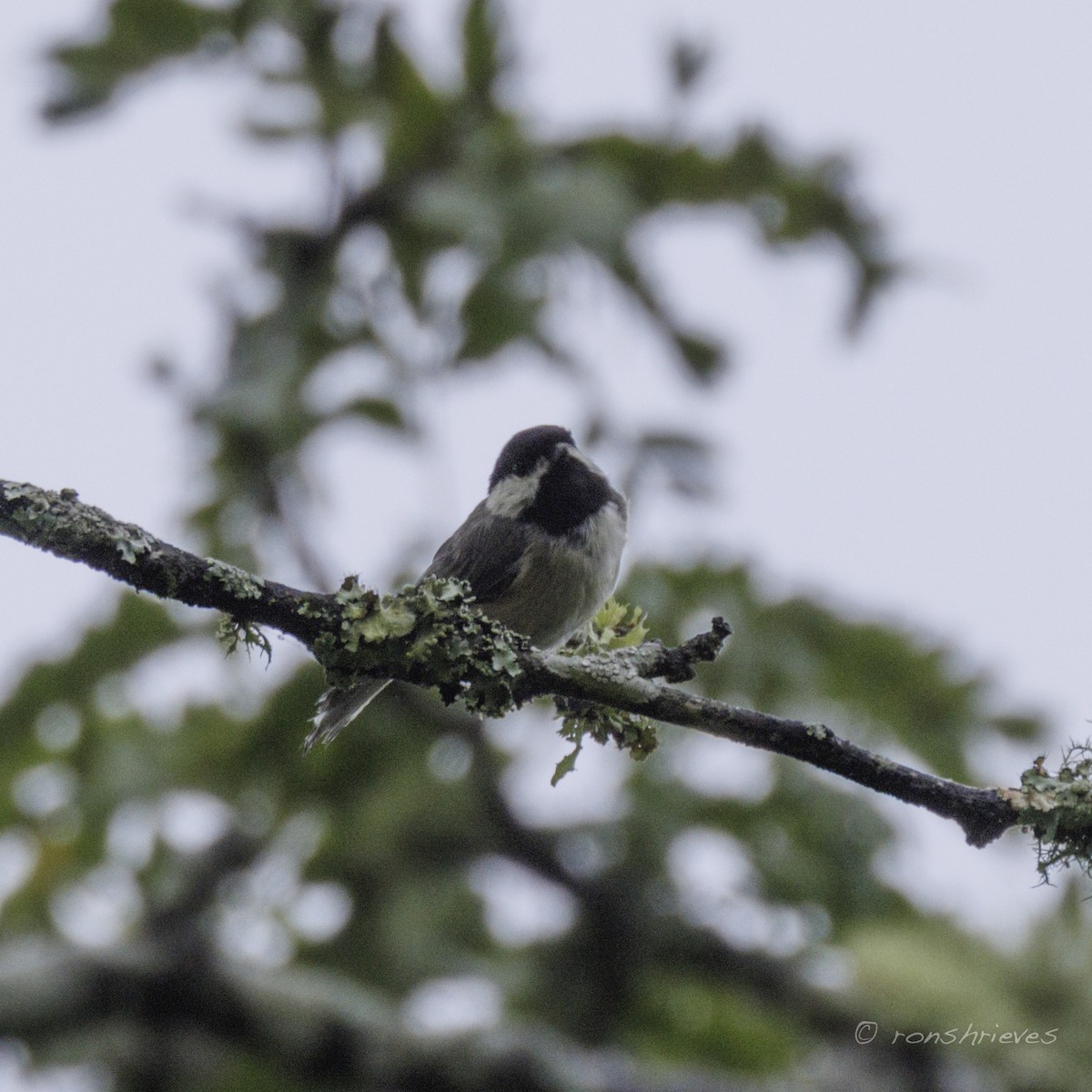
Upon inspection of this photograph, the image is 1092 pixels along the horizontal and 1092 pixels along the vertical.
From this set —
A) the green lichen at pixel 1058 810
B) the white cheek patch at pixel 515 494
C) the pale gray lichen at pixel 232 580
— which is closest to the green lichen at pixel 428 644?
the pale gray lichen at pixel 232 580

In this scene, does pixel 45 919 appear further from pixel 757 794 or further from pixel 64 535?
pixel 64 535

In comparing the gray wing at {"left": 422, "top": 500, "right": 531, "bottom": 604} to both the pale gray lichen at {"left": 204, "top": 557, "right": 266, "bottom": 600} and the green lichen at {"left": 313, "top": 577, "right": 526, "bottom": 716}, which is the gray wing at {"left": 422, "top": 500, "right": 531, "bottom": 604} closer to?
the green lichen at {"left": 313, "top": 577, "right": 526, "bottom": 716}

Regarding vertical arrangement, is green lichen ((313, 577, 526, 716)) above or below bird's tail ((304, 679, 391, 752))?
below

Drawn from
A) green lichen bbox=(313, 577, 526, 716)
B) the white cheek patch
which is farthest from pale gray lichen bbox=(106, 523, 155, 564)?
the white cheek patch

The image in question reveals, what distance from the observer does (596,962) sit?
20.8ft

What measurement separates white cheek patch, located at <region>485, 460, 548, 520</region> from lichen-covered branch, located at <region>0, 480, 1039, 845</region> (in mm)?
1751

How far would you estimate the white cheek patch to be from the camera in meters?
4.38

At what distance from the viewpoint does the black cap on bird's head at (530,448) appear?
14.8 feet

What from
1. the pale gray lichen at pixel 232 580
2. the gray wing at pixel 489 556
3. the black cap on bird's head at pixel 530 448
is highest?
the black cap on bird's head at pixel 530 448

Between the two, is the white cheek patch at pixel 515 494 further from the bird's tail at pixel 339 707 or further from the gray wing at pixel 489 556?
the bird's tail at pixel 339 707

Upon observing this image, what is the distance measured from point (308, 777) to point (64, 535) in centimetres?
388

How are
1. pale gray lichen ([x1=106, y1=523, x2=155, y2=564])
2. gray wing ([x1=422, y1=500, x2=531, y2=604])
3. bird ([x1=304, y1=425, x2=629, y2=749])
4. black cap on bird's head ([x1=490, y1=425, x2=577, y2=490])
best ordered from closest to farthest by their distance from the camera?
pale gray lichen ([x1=106, y1=523, x2=155, y2=564])
bird ([x1=304, y1=425, x2=629, y2=749])
gray wing ([x1=422, y1=500, x2=531, y2=604])
black cap on bird's head ([x1=490, y1=425, x2=577, y2=490])

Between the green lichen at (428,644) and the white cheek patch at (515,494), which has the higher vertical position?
the white cheek patch at (515,494)

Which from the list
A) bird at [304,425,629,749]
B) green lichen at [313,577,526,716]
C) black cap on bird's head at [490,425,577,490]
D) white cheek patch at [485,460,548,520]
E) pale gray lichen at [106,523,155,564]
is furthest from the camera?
black cap on bird's head at [490,425,577,490]
